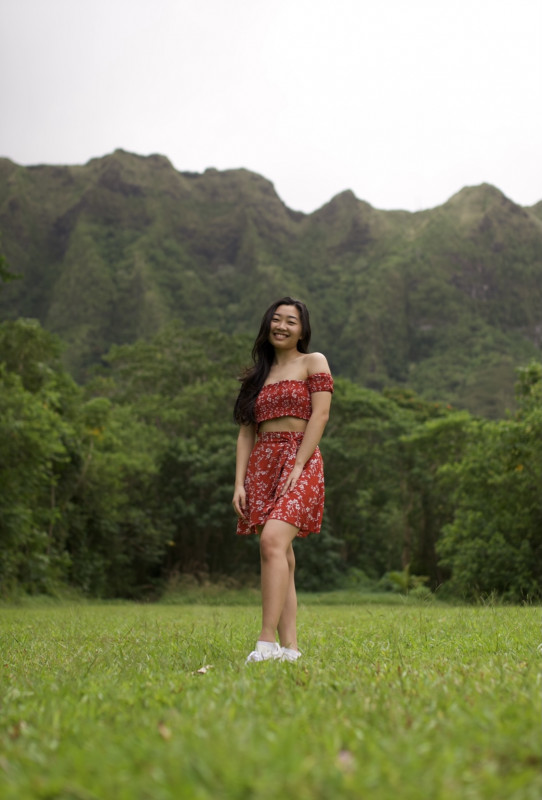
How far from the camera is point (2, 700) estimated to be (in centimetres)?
278

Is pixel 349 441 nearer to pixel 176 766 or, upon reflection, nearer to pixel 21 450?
pixel 21 450

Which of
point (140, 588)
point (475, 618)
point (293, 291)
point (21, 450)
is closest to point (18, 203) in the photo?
point (293, 291)

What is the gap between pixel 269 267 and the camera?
326ft

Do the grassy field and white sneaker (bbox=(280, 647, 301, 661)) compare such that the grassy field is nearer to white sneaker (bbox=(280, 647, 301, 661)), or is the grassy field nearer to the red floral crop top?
white sneaker (bbox=(280, 647, 301, 661))

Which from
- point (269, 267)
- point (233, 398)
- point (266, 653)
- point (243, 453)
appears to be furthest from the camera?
point (269, 267)

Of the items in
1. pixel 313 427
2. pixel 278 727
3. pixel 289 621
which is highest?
pixel 313 427

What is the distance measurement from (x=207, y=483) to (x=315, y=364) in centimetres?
2326

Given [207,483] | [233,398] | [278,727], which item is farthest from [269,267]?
[278,727]

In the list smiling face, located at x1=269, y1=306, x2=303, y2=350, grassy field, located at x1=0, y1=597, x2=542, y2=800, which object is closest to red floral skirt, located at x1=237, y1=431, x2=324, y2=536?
smiling face, located at x1=269, y1=306, x2=303, y2=350

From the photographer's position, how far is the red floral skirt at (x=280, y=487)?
416 cm

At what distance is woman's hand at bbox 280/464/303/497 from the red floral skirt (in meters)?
0.02

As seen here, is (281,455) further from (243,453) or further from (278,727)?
(278,727)

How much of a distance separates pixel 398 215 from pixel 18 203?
5872 cm

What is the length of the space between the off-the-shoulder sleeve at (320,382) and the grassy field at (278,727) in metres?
1.48
